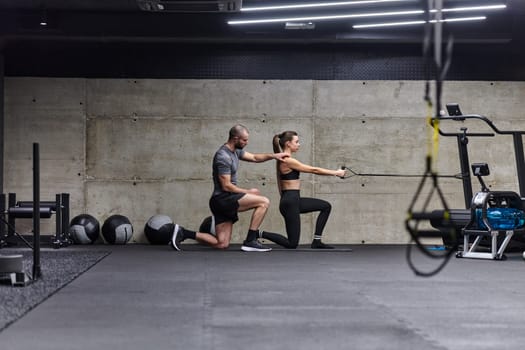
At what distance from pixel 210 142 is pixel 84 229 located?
194 cm

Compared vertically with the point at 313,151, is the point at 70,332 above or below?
below

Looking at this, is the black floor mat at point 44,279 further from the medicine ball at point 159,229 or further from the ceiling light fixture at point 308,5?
the ceiling light fixture at point 308,5

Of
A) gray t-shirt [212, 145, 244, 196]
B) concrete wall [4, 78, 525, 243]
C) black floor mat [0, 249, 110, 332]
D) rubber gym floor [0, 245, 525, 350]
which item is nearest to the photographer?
rubber gym floor [0, 245, 525, 350]

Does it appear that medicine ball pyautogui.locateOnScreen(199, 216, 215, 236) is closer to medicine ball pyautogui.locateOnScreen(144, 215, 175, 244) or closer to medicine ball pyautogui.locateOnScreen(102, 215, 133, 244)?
medicine ball pyautogui.locateOnScreen(144, 215, 175, 244)

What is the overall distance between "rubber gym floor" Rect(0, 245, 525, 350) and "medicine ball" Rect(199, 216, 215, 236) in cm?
195

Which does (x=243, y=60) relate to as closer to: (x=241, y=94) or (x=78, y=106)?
(x=241, y=94)

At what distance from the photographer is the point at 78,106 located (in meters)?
10.4

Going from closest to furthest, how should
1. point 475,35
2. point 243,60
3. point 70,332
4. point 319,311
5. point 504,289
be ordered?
point 70,332 < point 319,311 < point 504,289 < point 475,35 < point 243,60

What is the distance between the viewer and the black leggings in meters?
8.88

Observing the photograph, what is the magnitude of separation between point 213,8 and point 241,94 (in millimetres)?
2358

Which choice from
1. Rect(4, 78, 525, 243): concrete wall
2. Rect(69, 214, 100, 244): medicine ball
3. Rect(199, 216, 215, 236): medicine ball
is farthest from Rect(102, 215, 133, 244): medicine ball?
Rect(199, 216, 215, 236): medicine ball

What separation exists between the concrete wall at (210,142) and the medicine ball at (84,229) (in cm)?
54

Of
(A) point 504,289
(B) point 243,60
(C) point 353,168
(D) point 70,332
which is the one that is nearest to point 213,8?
(B) point 243,60

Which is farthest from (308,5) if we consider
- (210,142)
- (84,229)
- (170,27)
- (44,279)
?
(44,279)
